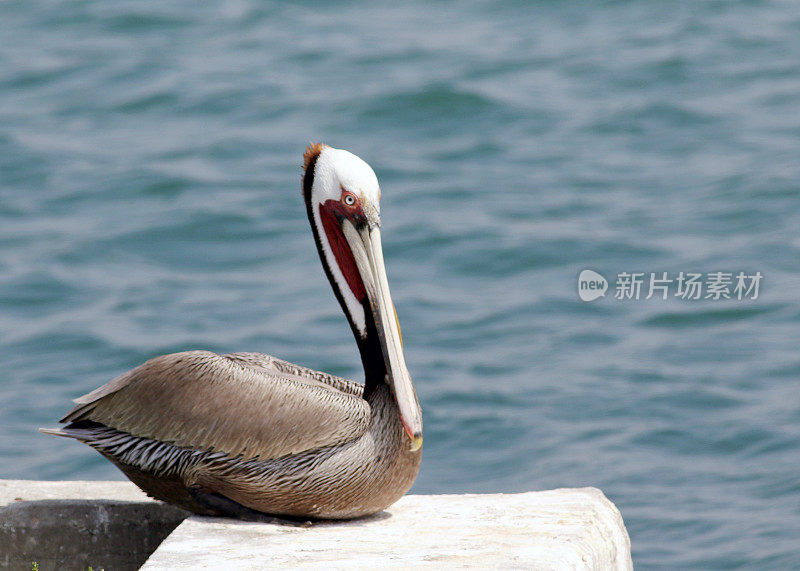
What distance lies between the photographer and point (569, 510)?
14.4 feet

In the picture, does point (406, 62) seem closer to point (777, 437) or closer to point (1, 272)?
point (1, 272)

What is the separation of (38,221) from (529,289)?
155 inches

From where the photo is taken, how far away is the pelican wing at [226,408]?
13.6 ft

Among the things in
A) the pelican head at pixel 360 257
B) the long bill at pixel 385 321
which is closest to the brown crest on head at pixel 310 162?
the pelican head at pixel 360 257

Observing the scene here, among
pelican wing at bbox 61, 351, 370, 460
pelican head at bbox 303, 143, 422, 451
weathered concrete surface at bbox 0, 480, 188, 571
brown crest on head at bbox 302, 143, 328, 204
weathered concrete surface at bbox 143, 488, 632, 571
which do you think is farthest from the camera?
weathered concrete surface at bbox 0, 480, 188, 571

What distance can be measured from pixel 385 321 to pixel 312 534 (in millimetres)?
731

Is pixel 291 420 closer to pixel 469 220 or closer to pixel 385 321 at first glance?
pixel 385 321

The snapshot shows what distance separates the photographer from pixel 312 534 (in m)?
4.12

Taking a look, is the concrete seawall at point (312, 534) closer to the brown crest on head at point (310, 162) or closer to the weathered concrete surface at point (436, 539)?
the weathered concrete surface at point (436, 539)
